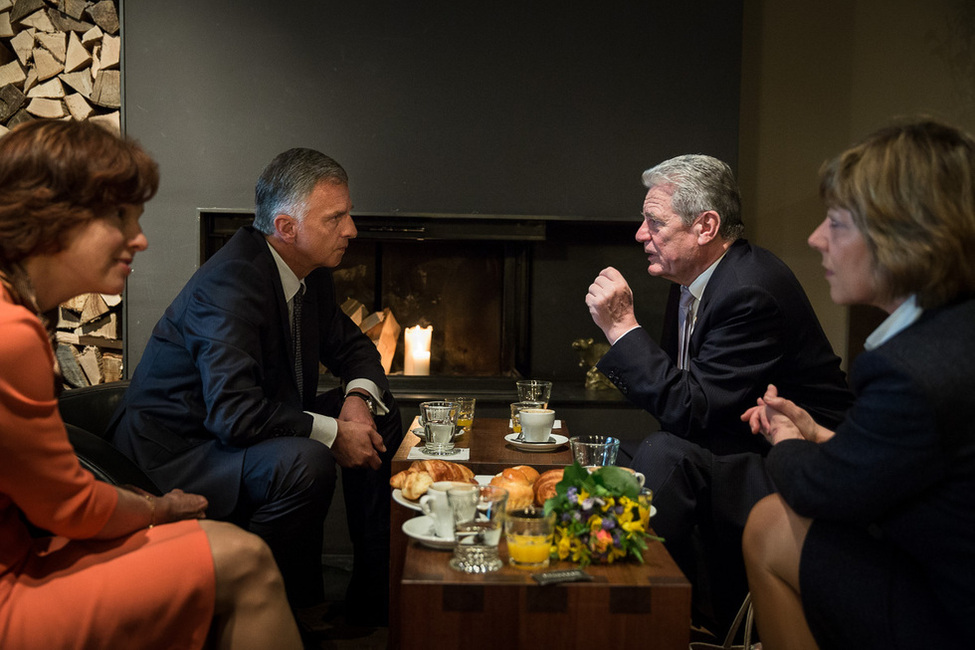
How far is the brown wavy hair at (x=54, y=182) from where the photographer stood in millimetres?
1436

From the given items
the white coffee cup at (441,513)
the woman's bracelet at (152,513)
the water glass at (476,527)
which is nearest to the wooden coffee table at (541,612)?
the water glass at (476,527)

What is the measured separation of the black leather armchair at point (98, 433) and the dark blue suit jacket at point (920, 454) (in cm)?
143

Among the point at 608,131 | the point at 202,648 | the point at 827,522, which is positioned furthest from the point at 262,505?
the point at 608,131

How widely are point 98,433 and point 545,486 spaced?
133 centimetres

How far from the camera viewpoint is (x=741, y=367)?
236 cm

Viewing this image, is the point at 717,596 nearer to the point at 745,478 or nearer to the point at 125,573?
the point at 745,478

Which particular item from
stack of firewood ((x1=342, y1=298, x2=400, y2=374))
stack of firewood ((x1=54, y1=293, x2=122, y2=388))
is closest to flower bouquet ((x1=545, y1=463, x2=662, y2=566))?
stack of firewood ((x1=342, y1=298, x2=400, y2=374))

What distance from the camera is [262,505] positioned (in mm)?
2273

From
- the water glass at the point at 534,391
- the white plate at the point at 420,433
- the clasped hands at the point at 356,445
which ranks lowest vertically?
the clasped hands at the point at 356,445

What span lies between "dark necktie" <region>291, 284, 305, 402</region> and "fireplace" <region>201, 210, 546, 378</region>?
1.07 meters

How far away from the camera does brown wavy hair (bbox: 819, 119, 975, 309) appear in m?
1.40

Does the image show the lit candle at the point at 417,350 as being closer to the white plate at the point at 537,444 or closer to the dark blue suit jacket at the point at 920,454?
Result: the white plate at the point at 537,444

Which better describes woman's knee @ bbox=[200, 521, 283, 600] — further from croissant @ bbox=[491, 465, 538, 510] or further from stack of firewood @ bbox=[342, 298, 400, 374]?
stack of firewood @ bbox=[342, 298, 400, 374]

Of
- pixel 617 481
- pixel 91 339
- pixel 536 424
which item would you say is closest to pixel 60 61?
pixel 91 339
